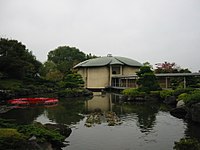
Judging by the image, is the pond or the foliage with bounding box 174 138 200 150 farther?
the pond

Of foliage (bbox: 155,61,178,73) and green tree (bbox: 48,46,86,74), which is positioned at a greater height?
green tree (bbox: 48,46,86,74)

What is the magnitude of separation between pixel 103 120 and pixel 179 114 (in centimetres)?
585

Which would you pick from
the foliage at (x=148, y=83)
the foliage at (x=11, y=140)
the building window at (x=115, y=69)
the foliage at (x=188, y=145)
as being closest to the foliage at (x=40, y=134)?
the foliage at (x=11, y=140)

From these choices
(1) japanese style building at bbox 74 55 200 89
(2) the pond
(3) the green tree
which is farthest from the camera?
(3) the green tree

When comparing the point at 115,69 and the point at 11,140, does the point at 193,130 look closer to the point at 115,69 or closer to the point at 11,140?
the point at 11,140

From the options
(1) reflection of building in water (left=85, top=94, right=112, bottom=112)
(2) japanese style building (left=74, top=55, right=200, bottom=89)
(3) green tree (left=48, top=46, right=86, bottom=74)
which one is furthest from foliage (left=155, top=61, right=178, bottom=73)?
(3) green tree (left=48, top=46, right=86, bottom=74)

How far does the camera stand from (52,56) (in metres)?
80.8

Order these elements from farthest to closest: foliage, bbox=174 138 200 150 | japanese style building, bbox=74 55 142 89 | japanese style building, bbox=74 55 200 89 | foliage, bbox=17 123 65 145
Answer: japanese style building, bbox=74 55 142 89 < japanese style building, bbox=74 55 200 89 < foliage, bbox=17 123 65 145 < foliage, bbox=174 138 200 150

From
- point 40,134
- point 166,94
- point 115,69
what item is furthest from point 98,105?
point 115,69

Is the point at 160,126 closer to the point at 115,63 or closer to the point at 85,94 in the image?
the point at 85,94

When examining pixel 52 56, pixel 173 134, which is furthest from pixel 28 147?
pixel 52 56

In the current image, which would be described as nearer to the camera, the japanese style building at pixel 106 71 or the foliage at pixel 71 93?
the foliage at pixel 71 93

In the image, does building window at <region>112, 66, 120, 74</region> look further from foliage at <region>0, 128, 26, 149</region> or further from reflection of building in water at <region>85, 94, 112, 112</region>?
foliage at <region>0, 128, 26, 149</region>

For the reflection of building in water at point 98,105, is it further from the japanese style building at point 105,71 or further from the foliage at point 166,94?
the japanese style building at point 105,71
